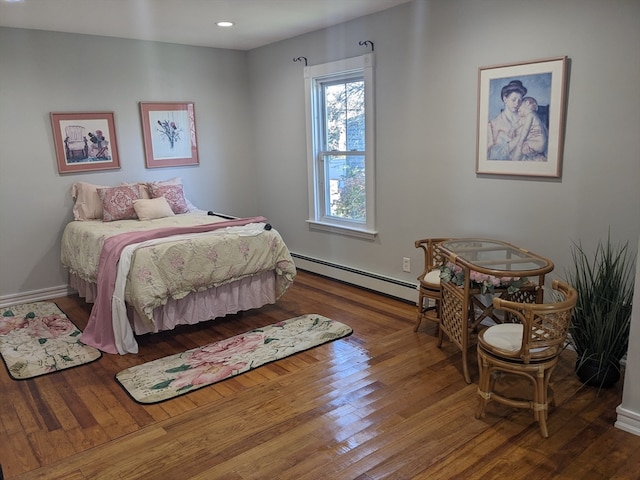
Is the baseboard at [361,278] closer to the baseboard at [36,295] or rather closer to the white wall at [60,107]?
the white wall at [60,107]

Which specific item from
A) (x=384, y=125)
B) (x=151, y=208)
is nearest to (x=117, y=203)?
(x=151, y=208)

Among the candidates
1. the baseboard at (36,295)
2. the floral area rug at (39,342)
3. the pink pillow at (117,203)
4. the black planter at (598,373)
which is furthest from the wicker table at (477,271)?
the baseboard at (36,295)

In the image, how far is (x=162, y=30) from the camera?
434 cm

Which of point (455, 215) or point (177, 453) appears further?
point (455, 215)

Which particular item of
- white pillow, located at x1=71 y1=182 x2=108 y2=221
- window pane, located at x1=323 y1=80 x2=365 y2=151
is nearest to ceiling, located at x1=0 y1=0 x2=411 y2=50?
window pane, located at x1=323 y1=80 x2=365 y2=151

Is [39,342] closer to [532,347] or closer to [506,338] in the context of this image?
[506,338]

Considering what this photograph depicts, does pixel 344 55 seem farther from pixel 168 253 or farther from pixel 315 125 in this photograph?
pixel 168 253

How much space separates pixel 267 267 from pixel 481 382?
1902 mm

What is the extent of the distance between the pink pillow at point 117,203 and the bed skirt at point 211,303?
0.63m

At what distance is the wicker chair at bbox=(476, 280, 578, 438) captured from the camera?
7.18ft

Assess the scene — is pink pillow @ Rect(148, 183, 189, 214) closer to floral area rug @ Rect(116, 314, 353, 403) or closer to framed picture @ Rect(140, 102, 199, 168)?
framed picture @ Rect(140, 102, 199, 168)

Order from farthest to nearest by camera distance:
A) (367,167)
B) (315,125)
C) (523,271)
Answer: (315,125), (367,167), (523,271)

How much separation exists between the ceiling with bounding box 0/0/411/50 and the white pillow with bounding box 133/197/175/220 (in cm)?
149

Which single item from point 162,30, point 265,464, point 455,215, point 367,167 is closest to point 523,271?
point 455,215
